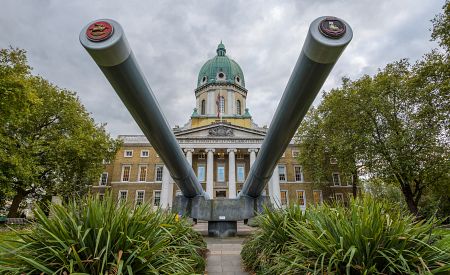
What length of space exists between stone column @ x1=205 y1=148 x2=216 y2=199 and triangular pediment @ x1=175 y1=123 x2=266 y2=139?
245 cm

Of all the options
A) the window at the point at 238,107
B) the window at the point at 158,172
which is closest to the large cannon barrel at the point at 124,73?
the window at the point at 158,172

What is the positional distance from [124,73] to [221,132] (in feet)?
120

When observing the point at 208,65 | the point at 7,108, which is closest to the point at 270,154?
the point at 7,108

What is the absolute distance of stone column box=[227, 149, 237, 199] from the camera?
1390 inches

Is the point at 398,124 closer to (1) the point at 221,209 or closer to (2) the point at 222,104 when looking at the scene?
(1) the point at 221,209

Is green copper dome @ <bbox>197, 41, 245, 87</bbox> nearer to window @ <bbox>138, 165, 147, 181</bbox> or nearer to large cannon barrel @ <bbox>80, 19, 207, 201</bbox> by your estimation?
window @ <bbox>138, 165, 147, 181</bbox>

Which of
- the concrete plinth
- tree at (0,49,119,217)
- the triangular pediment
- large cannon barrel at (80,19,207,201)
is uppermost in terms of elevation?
the triangular pediment

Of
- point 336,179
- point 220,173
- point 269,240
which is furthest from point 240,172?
point 269,240

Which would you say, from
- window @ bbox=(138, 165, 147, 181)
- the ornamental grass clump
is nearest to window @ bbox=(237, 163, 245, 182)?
window @ bbox=(138, 165, 147, 181)

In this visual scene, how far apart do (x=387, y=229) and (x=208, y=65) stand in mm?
49610

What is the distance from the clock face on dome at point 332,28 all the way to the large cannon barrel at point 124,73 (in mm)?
1618

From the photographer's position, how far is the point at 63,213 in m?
2.85

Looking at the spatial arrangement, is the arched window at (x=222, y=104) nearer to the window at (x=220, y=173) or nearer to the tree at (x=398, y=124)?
the window at (x=220, y=173)

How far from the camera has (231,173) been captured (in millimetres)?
36406
